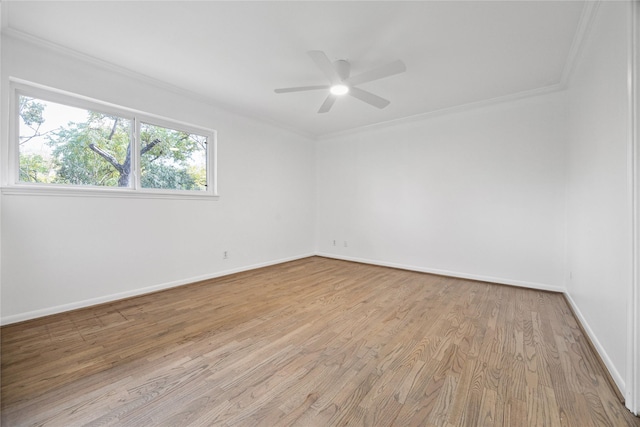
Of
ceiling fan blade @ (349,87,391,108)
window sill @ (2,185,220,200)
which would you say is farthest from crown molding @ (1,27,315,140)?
ceiling fan blade @ (349,87,391,108)

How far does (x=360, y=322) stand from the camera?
2.29m

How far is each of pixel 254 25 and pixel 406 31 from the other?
50.4 inches

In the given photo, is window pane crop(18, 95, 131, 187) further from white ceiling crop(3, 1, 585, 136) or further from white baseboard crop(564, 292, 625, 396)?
white baseboard crop(564, 292, 625, 396)

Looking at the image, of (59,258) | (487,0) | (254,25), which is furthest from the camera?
(59,258)

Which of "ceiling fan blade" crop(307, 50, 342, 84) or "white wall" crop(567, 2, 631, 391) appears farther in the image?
"ceiling fan blade" crop(307, 50, 342, 84)

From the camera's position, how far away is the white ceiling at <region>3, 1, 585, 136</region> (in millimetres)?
1911

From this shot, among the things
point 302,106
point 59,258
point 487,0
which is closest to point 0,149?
point 59,258

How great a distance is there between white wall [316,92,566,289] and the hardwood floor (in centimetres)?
85

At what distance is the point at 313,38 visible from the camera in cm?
222

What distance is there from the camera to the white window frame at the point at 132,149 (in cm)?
227

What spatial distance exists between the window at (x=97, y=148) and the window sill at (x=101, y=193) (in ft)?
0.04

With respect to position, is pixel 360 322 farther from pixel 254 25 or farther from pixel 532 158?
pixel 532 158

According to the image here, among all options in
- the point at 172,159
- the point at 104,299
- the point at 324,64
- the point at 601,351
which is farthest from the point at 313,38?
the point at 104,299

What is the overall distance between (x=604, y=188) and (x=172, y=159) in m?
4.33
